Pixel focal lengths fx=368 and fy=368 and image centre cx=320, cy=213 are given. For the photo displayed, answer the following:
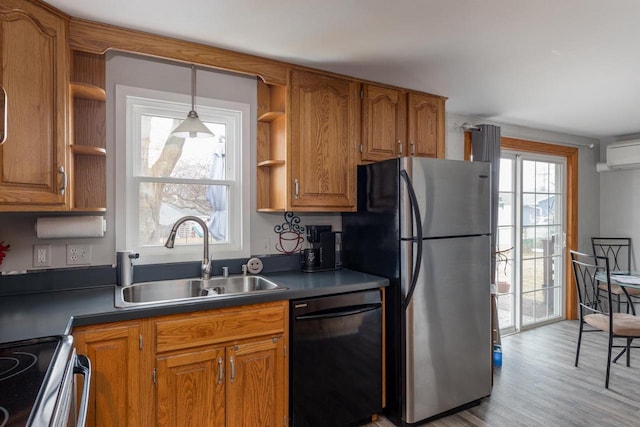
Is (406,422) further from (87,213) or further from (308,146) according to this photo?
(87,213)

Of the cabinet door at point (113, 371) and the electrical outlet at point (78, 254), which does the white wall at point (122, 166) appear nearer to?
the electrical outlet at point (78, 254)

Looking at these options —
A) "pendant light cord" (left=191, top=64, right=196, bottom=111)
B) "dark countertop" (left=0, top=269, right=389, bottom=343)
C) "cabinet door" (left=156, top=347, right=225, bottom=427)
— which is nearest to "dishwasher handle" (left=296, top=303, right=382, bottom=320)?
"dark countertop" (left=0, top=269, right=389, bottom=343)

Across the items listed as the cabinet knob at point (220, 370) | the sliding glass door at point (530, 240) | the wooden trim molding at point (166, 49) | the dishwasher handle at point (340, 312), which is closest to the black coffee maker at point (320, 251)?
the dishwasher handle at point (340, 312)

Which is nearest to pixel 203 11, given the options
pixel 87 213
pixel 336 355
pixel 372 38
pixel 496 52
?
pixel 372 38

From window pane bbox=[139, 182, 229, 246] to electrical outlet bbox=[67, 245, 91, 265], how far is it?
29cm

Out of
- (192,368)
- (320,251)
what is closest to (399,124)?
(320,251)

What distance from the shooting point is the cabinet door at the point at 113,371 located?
1.58 metres

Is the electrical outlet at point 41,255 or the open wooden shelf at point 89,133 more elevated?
the open wooden shelf at point 89,133

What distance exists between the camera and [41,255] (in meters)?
1.95

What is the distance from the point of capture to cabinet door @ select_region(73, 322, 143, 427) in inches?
62.4

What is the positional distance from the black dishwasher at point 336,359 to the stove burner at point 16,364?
117cm

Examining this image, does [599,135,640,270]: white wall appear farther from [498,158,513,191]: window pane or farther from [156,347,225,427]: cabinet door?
[156,347,225,427]: cabinet door

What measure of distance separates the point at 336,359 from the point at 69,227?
5.35 feet

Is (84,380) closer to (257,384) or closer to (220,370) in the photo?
(220,370)
